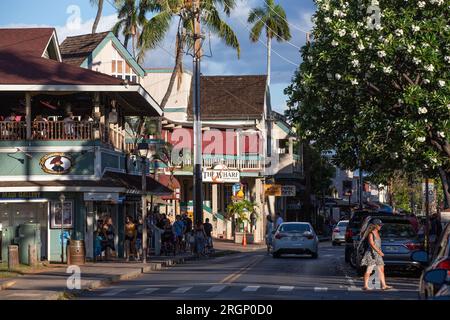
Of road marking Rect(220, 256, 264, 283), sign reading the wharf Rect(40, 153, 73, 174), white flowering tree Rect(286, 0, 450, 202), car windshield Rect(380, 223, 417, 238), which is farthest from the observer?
sign reading the wharf Rect(40, 153, 73, 174)

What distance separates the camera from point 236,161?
5975 centimetres

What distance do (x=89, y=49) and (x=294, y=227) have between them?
16.2 m

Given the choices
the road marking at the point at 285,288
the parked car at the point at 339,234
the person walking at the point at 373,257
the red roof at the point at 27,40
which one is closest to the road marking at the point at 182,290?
the road marking at the point at 285,288

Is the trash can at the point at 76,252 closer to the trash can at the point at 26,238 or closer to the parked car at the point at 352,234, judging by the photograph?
the trash can at the point at 26,238

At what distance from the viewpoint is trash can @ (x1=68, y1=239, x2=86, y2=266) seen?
1259 inches

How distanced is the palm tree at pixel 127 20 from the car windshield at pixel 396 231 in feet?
104

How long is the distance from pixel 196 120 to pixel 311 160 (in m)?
41.7

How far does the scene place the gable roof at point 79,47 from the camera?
47.9m

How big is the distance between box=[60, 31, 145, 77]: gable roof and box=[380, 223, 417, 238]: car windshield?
79.9 feet

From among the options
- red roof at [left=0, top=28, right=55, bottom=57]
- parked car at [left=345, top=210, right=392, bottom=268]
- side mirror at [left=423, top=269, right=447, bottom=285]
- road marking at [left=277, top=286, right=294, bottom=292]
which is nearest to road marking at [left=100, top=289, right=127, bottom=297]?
road marking at [left=277, top=286, right=294, bottom=292]

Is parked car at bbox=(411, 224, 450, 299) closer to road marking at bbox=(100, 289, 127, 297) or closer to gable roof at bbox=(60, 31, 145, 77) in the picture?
road marking at bbox=(100, 289, 127, 297)
